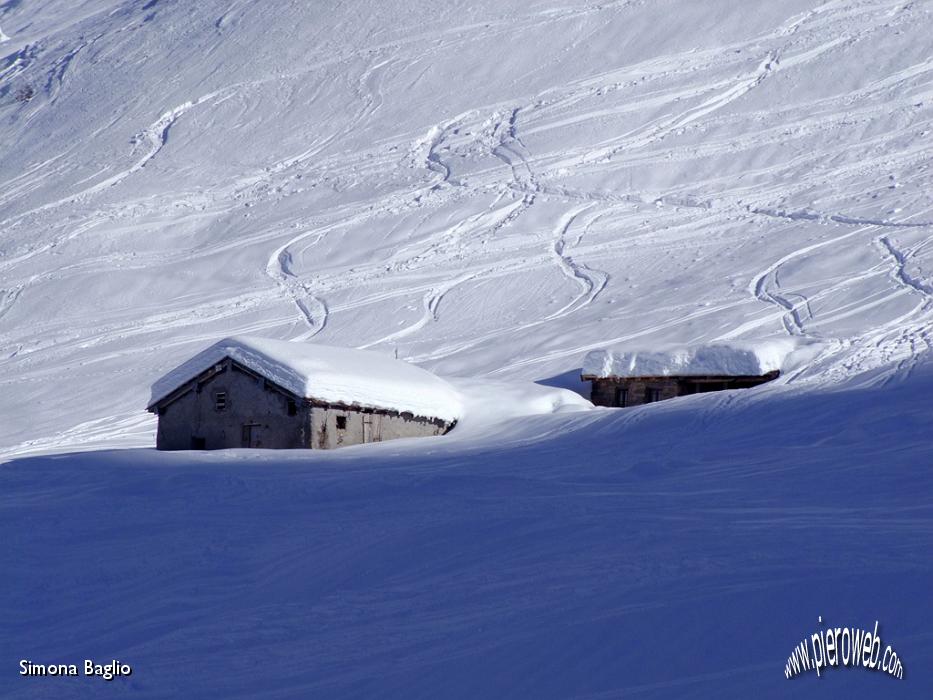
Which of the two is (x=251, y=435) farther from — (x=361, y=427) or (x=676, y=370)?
(x=676, y=370)

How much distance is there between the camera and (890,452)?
19.8 m

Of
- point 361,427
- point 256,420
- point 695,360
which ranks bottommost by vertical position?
point 361,427

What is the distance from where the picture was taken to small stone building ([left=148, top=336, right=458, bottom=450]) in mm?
26656

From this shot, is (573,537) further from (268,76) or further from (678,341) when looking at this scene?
(268,76)

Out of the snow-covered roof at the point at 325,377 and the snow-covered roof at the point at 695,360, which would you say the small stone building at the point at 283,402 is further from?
the snow-covered roof at the point at 695,360

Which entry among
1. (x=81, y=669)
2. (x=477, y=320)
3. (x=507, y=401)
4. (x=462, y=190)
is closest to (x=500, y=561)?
(x=81, y=669)

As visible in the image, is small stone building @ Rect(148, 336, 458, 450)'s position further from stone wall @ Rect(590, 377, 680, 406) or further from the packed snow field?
stone wall @ Rect(590, 377, 680, 406)

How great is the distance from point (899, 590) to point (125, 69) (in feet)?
226

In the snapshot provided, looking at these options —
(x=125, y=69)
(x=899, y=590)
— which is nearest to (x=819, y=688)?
(x=899, y=590)

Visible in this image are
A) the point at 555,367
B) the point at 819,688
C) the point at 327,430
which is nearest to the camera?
the point at 819,688

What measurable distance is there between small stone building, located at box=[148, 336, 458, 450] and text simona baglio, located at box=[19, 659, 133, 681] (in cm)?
1351
